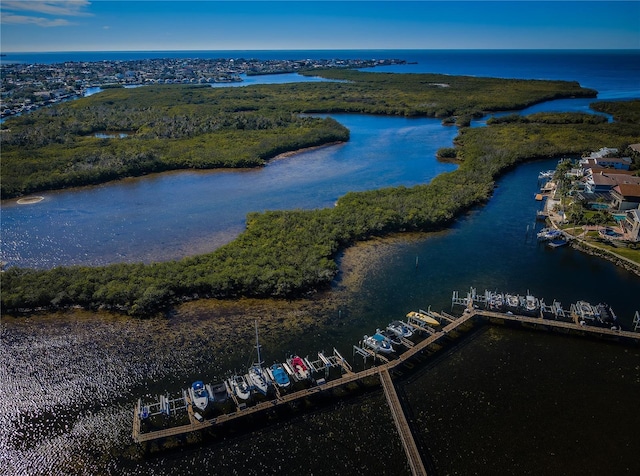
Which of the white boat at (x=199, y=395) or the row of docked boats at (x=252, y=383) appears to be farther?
the row of docked boats at (x=252, y=383)

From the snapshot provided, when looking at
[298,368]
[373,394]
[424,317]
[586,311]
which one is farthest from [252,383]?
[586,311]

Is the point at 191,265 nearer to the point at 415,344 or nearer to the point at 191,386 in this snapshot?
the point at 191,386

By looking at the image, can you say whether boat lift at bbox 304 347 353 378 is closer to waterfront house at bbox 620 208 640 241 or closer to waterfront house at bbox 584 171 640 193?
waterfront house at bbox 620 208 640 241

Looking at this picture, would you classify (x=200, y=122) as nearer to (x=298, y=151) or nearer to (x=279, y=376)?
(x=298, y=151)


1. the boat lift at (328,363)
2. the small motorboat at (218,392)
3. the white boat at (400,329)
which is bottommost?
the small motorboat at (218,392)

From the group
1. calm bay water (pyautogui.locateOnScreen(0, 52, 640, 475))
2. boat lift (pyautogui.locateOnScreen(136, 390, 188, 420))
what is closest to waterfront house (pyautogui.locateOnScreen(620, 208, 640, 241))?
calm bay water (pyautogui.locateOnScreen(0, 52, 640, 475))

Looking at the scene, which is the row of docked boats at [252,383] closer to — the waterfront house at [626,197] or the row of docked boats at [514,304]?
the row of docked boats at [514,304]

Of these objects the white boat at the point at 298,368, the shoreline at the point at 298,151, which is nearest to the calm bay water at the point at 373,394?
the white boat at the point at 298,368
